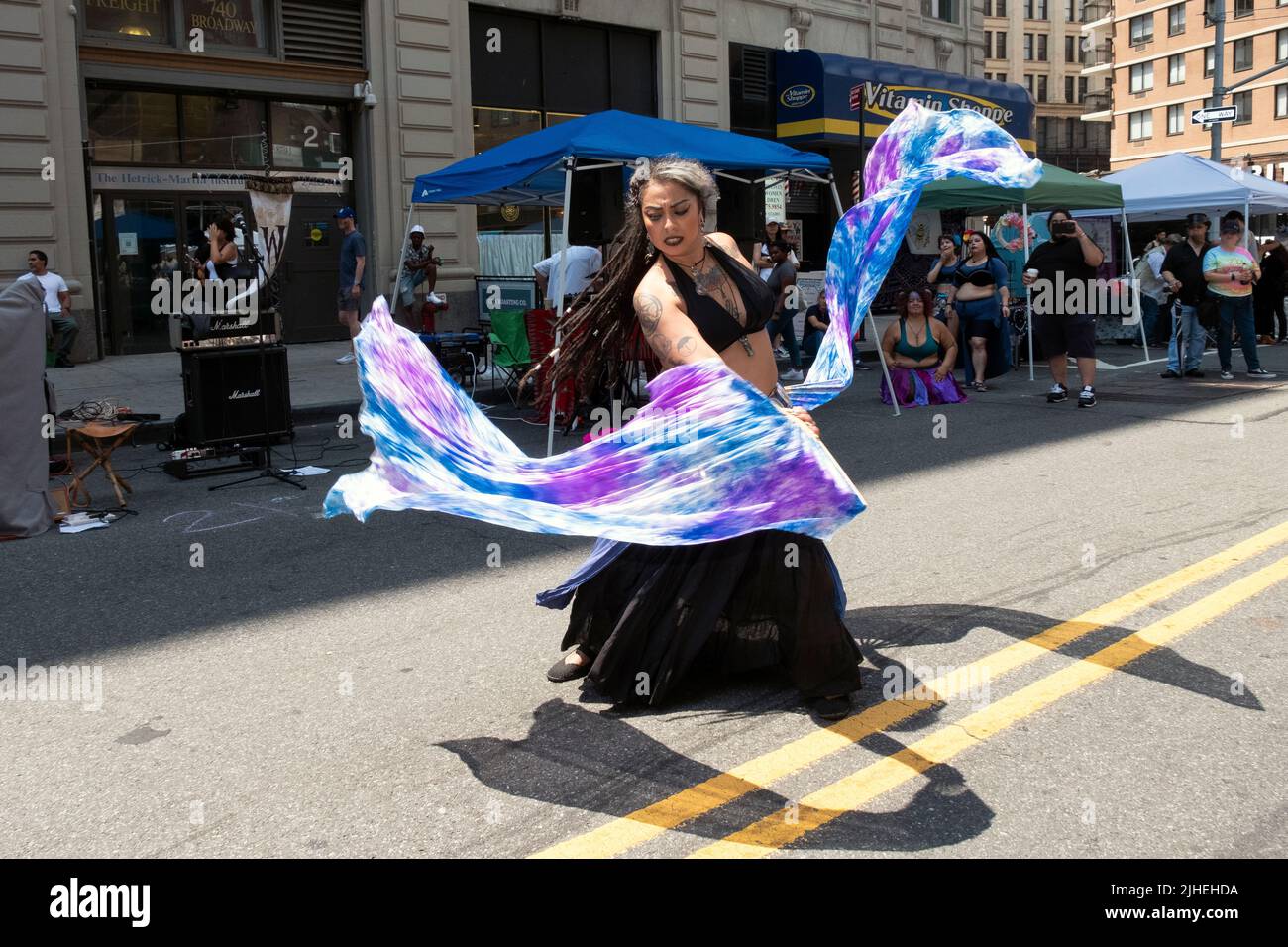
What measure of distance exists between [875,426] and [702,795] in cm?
809

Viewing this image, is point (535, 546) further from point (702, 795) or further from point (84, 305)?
point (84, 305)

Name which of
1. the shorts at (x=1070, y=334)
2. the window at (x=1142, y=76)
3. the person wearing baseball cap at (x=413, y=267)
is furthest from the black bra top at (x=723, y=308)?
the window at (x=1142, y=76)

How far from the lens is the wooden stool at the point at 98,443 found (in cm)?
800

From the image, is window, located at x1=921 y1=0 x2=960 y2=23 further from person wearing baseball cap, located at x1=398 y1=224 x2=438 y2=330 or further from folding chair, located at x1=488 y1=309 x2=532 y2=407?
folding chair, located at x1=488 y1=309 x2=532 y2=407

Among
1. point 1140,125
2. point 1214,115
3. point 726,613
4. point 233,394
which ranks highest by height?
point 1140,125

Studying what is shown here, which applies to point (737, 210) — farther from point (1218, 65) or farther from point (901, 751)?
point (1218, 65)

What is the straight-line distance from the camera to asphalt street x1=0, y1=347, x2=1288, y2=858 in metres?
3.30

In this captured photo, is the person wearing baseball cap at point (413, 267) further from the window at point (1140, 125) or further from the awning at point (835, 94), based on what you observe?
the window at point (1140, 125)

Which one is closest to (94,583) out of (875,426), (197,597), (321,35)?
(197,597)

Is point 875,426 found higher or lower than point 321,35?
lower

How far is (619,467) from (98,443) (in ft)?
18.5

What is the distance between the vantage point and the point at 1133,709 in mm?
4027

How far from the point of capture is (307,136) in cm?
1800

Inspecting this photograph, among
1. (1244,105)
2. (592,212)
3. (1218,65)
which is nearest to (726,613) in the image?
(592,212)
